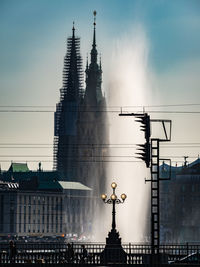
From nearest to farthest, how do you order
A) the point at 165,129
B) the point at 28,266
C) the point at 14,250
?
1. the point at 28,266
2. the point at 165,129
3. the point at 14,250

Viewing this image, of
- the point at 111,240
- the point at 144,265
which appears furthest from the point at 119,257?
the point at 144,265

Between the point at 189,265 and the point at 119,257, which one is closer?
the point at 189,265

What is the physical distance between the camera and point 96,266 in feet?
205

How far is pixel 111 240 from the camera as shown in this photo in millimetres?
73375

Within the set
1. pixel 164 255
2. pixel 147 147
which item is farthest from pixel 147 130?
pixel 164 255

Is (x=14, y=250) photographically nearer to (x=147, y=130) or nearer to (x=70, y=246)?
(x=70, y=246)

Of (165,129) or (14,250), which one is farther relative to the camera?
(14,250)

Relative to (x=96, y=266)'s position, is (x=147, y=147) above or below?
above

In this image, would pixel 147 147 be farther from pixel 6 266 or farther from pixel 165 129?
pixel 6 266

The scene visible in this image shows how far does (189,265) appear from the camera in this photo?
6069 cm

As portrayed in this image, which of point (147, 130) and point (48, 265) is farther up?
point (147, 130)

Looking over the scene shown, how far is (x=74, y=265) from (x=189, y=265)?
24.1ft

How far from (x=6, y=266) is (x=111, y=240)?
13.8 meters

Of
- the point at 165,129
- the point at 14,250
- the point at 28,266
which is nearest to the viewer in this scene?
the point at 28,266
